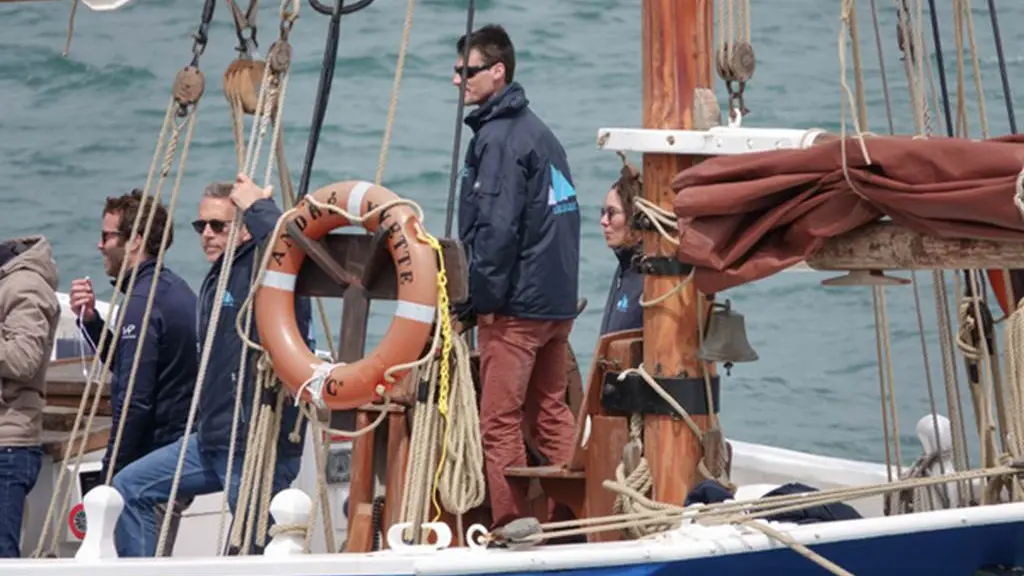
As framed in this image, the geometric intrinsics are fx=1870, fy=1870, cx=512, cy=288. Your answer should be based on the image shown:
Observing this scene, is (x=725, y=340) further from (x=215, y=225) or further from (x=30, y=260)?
(x=30, y=260)

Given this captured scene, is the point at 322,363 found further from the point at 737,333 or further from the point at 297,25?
the point at 297,25

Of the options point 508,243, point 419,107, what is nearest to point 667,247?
point 508,243

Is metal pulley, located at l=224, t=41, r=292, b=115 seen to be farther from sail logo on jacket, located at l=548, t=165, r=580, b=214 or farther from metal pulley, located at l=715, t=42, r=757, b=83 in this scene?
metal pulley, located at l=715, t=42, r=757, b=83

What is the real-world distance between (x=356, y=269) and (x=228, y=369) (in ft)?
2.64

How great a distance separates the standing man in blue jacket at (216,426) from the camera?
5750mm

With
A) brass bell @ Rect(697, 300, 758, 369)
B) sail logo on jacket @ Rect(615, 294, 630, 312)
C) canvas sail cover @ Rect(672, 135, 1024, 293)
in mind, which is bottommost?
brass bell @ Rect(697, 300, 758, 369)

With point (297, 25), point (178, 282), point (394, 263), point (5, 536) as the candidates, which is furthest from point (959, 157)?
point (297, 25)

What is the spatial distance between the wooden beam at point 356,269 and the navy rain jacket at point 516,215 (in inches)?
25.1

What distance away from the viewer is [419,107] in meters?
19.2

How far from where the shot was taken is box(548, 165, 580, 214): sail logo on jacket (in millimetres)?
5945

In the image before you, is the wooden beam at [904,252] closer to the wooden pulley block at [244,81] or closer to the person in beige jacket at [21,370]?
the wooden pulley block at [244,81]

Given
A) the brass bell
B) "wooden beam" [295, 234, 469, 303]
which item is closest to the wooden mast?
the brass bell

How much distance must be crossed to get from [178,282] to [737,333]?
1990 millimetres

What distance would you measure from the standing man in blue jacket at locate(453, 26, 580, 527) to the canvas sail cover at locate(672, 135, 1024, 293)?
2.52 ft
